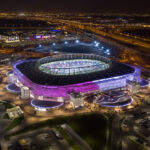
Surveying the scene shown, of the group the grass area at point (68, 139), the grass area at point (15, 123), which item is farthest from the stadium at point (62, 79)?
the grass area at point (68, 139)

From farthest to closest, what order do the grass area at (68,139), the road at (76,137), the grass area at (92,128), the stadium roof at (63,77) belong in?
the stadium roof at (63,77) < the grass area at (92,128) < the road at (76,137) < the grass area at (68,139)

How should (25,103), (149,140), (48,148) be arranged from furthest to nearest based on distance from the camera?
(25,103), (149,140), (48,148)

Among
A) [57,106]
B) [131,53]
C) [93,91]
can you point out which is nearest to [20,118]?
[57,106]

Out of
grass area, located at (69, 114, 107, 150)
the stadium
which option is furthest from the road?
the stadium

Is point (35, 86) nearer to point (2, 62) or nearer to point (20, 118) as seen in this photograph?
point (20, 118)

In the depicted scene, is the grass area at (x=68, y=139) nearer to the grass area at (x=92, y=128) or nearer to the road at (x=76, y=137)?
the road at (x=76, y=137)

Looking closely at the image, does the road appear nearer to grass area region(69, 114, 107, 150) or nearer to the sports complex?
grass area region(69, 114, 107, 150)
